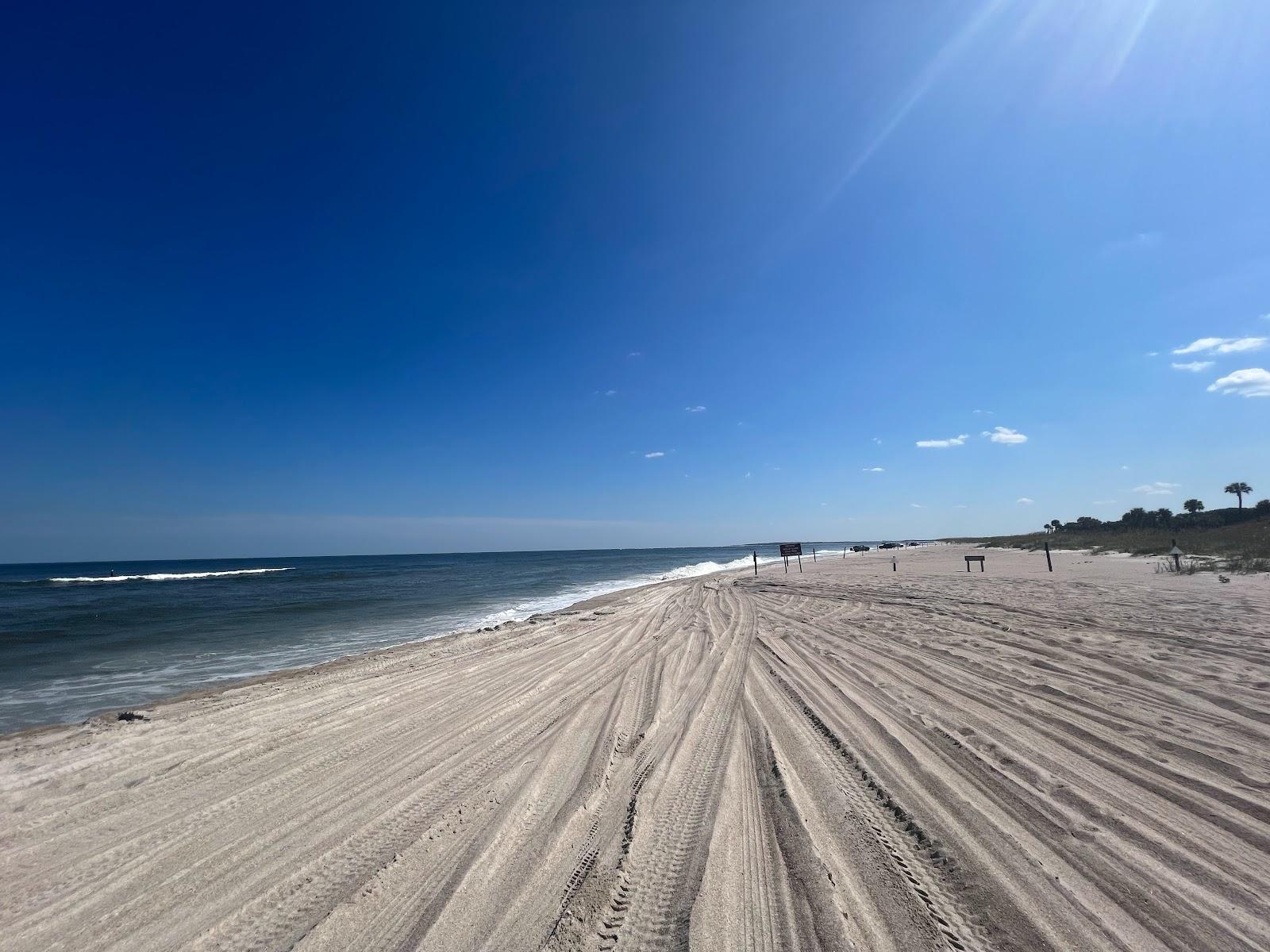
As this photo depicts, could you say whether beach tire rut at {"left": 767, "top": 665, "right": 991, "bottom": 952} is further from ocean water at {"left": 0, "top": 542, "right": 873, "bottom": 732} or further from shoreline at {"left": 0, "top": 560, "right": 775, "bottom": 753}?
ocean water at {"left": 0, "top": 542, "right": 873, "bottom": 732}

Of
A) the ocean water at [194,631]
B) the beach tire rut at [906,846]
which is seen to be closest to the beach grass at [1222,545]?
the beach tire rut at [906,846]

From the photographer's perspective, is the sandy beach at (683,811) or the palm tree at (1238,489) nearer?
the sandy beach at (683,811)

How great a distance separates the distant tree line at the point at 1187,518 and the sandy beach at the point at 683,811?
52.2m

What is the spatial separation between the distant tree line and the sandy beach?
5217 centimetres

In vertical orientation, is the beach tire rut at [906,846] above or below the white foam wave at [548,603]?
above

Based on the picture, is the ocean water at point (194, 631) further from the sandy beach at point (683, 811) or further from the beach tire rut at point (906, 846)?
the beach tire rut at point (906, 846)

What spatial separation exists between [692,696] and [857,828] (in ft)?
11.5

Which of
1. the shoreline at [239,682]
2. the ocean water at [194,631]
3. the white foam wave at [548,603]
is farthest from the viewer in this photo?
the white foam wave at [548,603]

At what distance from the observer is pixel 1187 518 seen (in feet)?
150

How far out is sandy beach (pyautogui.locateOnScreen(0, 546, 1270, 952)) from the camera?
278 centimetres

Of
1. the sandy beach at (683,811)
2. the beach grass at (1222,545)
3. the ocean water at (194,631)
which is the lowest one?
the ocean water at (194,631)

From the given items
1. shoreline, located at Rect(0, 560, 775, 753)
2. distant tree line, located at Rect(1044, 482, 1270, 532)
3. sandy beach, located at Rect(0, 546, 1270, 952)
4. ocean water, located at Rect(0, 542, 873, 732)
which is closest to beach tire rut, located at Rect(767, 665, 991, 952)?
sandy beach, located at Rect(0, 546, 1270, 952)

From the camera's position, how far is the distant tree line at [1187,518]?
4197 cm

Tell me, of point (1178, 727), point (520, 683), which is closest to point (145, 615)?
point (520, 683)
